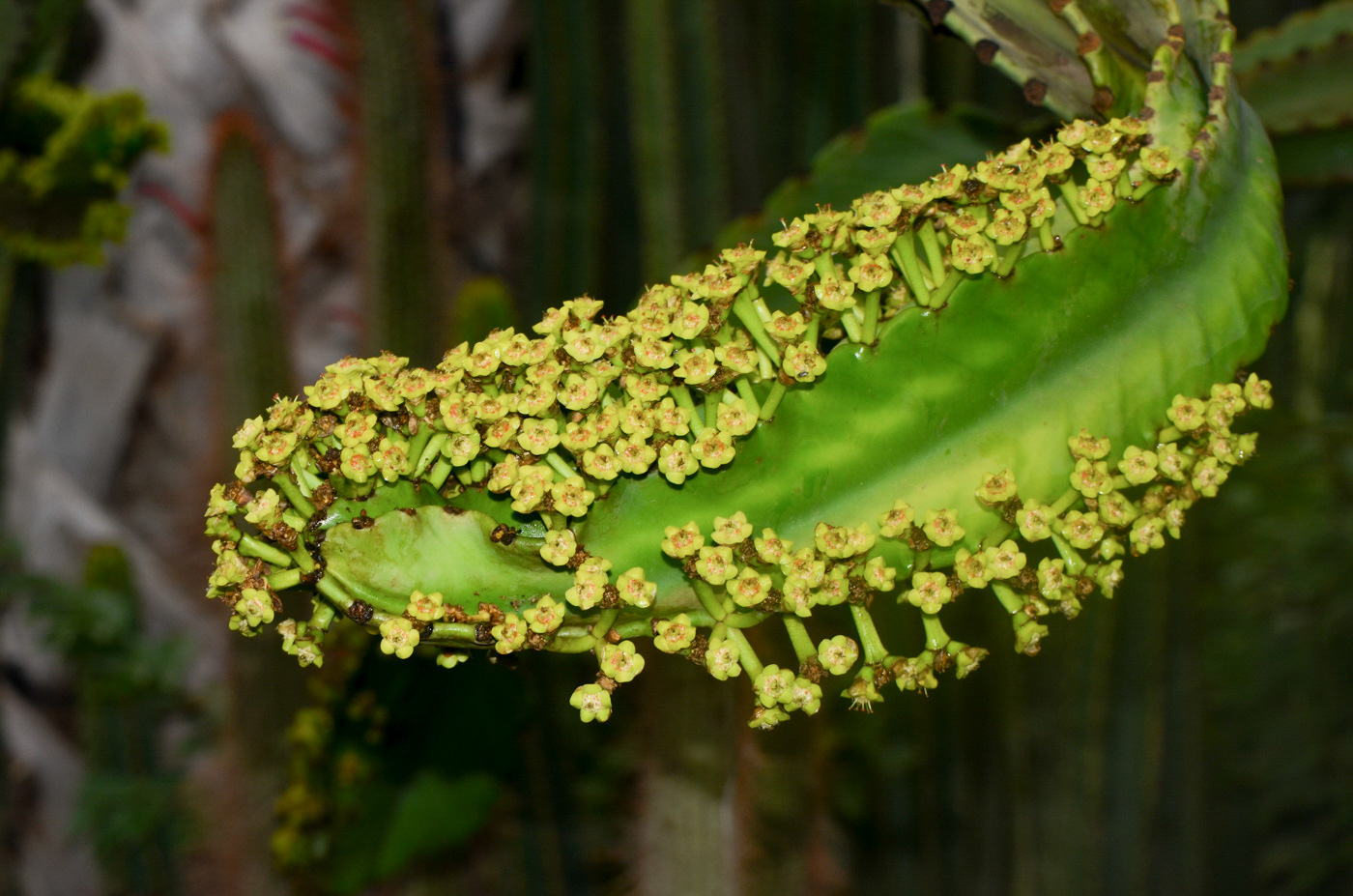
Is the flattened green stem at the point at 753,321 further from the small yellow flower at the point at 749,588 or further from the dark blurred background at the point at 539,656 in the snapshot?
the dark blurred background at the point at 539,656

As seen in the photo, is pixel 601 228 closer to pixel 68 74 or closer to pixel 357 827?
pixel 357 827

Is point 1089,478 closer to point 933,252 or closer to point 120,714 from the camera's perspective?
point 933,252

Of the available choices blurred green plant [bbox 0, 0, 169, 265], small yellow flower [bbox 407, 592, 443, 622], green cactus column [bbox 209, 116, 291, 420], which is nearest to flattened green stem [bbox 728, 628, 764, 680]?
small yellow flower [bbox 407, 592, 443, 622]

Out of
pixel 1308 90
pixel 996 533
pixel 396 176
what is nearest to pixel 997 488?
pixel 996 533

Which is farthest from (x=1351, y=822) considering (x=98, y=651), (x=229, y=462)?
(x=98, y=651)

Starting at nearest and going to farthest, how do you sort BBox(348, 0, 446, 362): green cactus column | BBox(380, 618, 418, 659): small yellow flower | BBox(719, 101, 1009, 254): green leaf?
BBox(380, 618, 418, 659): small yellow flower < BBox(719, 101, 1009, 254): green leaf < BBox(348, 0, 446, 362): green cactus column

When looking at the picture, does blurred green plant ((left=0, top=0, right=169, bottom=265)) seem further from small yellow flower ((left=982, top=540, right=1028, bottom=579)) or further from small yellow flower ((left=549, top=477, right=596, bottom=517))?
small yellow flower ((left=982, top=540, right=1028, bottom=579))
